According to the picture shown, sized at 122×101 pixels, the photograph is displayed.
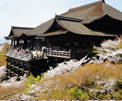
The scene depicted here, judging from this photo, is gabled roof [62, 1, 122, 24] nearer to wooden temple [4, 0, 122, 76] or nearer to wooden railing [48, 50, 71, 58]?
wooden temple [4, 0, 122, 76]

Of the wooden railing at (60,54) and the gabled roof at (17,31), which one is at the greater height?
the gabled roof at (17,31)

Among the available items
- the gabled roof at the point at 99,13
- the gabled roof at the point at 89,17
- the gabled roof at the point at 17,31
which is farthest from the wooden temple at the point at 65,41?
the gabled roof at the point at 17,31

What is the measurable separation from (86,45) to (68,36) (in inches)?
143

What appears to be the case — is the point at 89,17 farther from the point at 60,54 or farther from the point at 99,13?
the point at 60,54

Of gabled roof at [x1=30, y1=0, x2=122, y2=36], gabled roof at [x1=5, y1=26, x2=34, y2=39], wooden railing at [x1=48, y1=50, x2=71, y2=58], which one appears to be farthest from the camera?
gabled roof at [x1=5, y1=26, x2=34, y2=39]

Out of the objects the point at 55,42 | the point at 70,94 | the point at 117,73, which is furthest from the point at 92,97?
the point at 55,42

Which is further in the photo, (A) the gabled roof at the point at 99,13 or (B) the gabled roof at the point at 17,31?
(B) the gabled roof at the point at 17,31

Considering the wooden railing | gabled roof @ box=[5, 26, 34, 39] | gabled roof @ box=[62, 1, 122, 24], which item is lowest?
the wooden railing

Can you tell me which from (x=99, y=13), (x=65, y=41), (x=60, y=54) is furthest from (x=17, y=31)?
(x=99, y=13)

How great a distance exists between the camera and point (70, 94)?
19.9 feet

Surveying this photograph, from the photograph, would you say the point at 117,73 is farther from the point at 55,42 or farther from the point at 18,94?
the point at 55,42

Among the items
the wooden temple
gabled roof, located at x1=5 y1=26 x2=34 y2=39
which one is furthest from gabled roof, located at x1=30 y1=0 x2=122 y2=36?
gabled roof, located at x1=5 y1=26 x2=34 y2=39

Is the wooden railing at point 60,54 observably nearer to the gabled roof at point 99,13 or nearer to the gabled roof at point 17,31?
the gabled roof at point 99,13

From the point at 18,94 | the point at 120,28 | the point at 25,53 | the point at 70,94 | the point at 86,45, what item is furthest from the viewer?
the point at 120,28
